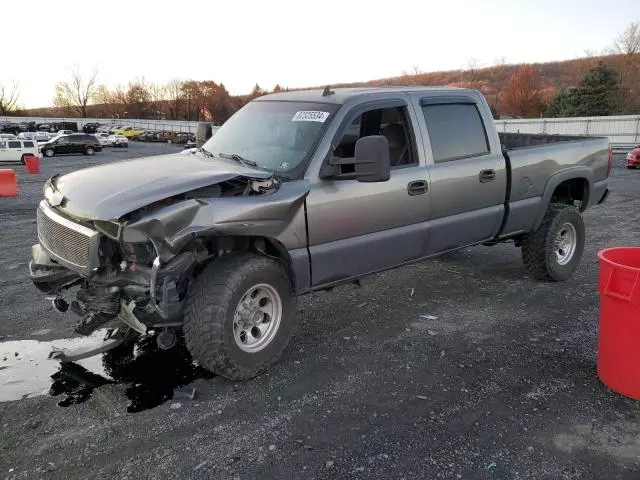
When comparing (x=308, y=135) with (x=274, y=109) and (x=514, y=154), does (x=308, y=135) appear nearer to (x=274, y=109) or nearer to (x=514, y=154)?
(x=274, y=109)

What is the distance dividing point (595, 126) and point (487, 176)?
3678 centimetres

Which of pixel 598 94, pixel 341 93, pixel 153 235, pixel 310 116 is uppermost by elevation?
pixel 598 94

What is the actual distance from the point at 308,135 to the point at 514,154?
2.45m

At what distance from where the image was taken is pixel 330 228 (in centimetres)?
410

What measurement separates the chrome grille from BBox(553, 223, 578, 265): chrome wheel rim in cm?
504

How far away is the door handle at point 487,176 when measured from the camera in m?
5.14

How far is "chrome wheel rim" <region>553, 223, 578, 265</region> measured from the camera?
6.23 metres

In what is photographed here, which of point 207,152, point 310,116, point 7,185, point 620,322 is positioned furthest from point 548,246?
point 7,185

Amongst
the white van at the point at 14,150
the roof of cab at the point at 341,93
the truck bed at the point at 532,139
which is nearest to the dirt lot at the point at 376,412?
the roof of cab at the point at 341,93

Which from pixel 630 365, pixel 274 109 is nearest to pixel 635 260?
pixel 630 365

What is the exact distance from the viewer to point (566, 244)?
6.33 metres

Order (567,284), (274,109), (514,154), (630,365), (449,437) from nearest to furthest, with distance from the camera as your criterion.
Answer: (449,437), (630,365), (274,109), (514,154), (567,284)

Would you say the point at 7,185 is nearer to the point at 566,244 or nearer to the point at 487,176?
the point at 487,176

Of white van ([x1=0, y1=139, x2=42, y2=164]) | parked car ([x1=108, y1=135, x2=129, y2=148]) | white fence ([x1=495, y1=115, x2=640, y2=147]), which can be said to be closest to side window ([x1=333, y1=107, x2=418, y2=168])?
white fence ([x1=495, y1=115, x2=640, y2=147])
